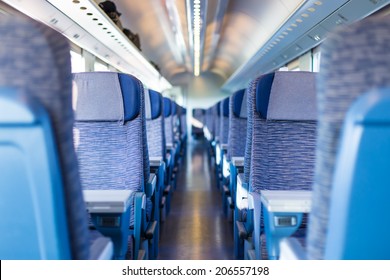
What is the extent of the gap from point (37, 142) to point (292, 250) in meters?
0.88

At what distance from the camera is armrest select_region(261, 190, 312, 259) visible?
163 cm

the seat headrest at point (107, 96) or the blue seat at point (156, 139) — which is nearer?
the seat headrest at point (107, 96)

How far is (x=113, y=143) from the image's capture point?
7.75 feet

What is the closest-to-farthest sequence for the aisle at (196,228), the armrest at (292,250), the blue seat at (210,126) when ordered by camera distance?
the armrest at (292,250) → the aisle at (196,228) → the blue seat at (210,126)

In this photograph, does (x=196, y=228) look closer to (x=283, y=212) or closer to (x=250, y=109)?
(x=250, y=109)

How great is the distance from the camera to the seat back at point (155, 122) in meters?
3.84

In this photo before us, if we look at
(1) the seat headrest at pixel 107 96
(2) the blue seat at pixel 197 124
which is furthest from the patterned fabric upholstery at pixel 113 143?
(2) the blue seat at pixel 197 124

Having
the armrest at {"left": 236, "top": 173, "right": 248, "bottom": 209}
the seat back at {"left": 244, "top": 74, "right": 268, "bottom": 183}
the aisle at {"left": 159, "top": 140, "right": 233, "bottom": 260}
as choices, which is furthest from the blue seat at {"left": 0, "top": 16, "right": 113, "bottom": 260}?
the aisle at {"left": 159, "top": 140, "right": 233, "bottom": 260}

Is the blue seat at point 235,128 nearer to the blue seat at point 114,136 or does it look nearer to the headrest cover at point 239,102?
the headrest cover at point 239,102

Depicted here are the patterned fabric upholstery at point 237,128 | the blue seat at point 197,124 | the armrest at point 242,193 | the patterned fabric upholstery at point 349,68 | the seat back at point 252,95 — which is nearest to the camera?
the patterned fabric upholstery at point 349,68

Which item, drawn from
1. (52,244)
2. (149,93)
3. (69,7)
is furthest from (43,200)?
(69,7)

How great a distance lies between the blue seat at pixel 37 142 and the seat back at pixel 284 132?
1.39m

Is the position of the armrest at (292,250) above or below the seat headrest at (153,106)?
below

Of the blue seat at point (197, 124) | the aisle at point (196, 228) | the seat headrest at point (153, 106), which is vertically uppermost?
the seat headrest at point (153, 106)
